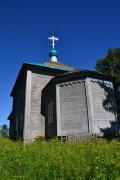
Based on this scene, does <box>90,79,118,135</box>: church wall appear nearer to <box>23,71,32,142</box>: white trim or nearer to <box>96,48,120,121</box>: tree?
<box>23,71,32,142</box>: white trim

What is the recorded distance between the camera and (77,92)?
14.0 m

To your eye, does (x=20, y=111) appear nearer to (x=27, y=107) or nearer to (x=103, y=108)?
(x=27, y=107)

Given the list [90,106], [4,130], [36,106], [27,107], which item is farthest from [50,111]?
[4,130]

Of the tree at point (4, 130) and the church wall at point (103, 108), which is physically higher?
the church wall at point (103, 108)

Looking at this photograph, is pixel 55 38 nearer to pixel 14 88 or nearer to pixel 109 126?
pixel 14 88

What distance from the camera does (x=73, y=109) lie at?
13.6m

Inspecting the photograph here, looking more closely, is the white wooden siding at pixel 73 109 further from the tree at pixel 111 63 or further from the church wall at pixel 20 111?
the tree at pixel 111 63

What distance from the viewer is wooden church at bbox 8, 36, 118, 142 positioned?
13125mm

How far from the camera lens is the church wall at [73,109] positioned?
42.9ft

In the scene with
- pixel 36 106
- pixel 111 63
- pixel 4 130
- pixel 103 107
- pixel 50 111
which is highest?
pixel 111 63

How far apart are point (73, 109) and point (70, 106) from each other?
333 mm

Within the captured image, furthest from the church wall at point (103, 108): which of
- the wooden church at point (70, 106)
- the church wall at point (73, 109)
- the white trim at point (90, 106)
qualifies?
the church wall at point (73, 109)

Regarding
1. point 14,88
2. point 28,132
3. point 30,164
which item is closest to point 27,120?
point 28,132

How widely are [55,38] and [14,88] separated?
9.09 m
